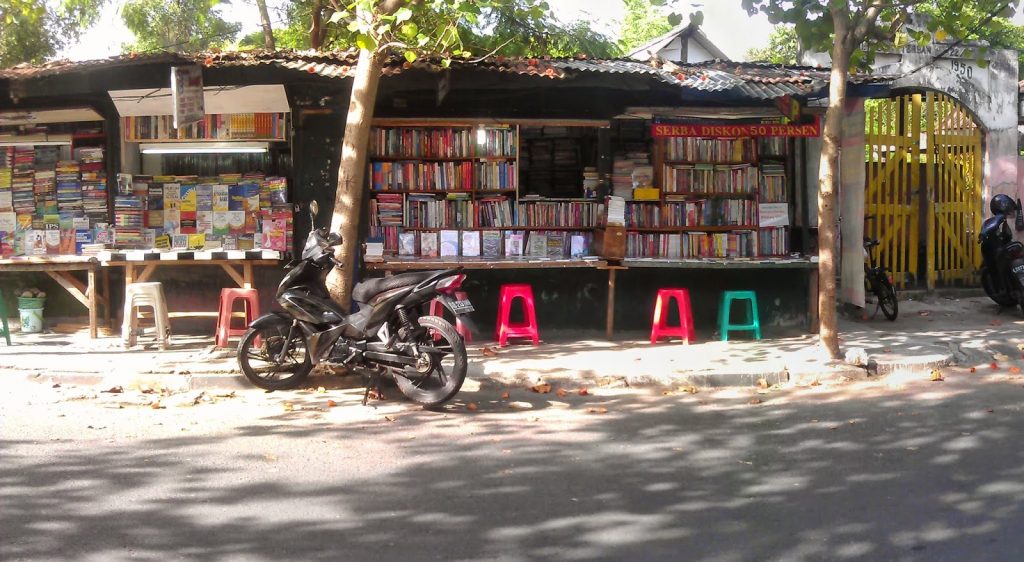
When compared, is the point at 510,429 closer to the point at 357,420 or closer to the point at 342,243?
the point at 357,420

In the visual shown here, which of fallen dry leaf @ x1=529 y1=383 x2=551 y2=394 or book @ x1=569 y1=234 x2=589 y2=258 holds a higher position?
book @ x1=569 y1=234 x2=589 y2=258

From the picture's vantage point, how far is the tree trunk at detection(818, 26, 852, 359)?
28.3ft

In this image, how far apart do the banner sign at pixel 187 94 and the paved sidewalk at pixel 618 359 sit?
236 cm

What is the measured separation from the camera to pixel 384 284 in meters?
7.32

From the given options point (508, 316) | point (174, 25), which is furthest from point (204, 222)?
point (174, 25)

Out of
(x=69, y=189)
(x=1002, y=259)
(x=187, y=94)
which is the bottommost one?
(x=1002, y=259)

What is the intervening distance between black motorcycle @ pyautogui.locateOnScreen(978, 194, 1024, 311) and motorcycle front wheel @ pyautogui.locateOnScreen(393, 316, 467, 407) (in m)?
7.53

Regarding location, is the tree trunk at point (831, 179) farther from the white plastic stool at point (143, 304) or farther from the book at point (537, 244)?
the white plastic stool at point (143, 304)

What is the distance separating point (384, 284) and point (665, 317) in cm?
398

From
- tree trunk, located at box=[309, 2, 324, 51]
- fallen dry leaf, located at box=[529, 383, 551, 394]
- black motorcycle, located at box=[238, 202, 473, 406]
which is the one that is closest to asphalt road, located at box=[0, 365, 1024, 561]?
black motorcycle, located at box=[238, 202, 473, 406]

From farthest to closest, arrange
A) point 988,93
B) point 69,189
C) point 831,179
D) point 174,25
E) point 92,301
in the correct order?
point 174,25
point 988,93
point 69,189
point 92,301
point 831,179

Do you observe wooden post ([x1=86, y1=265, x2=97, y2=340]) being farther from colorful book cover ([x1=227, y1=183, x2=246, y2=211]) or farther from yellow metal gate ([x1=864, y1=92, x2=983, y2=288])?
yellow metal gate ([x1=864, y1=92, x2=983, y2=288])

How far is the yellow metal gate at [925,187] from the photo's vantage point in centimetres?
1302

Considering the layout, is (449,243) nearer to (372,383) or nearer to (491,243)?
(491,243)
